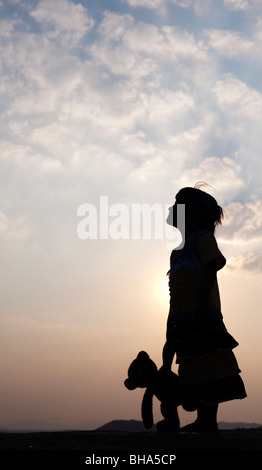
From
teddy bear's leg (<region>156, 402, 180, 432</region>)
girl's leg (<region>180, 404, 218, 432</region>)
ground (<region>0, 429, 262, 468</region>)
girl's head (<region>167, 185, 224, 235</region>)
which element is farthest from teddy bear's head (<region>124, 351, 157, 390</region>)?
girl's head (<region>167, 185, 224, 235</region>)

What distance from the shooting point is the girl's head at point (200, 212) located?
18.8 ft

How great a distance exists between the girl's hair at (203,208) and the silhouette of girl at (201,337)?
150 mm

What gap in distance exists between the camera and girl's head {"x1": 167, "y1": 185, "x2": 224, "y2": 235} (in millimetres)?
5730

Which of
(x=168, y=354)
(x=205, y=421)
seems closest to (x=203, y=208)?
(x=168, y=354)

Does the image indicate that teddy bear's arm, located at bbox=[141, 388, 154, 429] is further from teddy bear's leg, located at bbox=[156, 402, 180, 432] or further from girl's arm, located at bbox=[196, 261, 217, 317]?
girl's arm, located at bbox=[196, 261, 217, 317]

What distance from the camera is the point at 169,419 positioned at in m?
5.36

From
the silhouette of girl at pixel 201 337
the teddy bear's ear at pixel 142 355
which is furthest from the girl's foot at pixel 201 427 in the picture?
the teddy bear's ear at pixel 142 355

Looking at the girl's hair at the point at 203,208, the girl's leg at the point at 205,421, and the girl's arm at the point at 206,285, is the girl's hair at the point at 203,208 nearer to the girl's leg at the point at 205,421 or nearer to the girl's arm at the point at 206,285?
the girl's arm at the point at 206,285

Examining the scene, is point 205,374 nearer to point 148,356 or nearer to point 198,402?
point 198,402

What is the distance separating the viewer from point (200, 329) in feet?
17.0

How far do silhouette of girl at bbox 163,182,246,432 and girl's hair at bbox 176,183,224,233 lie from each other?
5.9 inches

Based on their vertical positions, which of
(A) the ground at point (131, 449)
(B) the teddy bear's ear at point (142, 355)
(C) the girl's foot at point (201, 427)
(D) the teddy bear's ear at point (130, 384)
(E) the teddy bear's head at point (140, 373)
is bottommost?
(A) the ground at point (131, 449)

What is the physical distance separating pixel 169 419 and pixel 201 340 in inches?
36.5

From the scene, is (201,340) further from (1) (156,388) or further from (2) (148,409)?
(2) (148,409)
